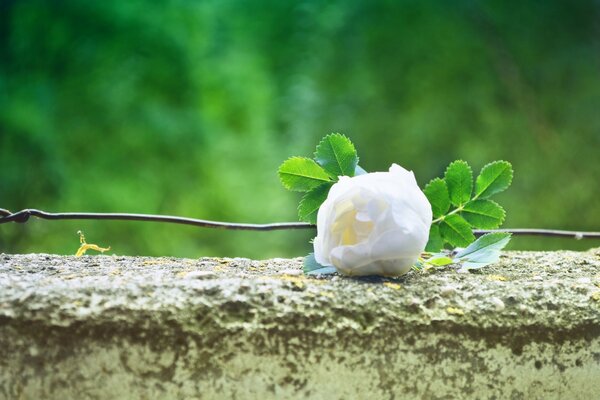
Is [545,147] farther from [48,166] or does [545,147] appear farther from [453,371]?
[453,371]

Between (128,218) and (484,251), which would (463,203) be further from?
(128,218)

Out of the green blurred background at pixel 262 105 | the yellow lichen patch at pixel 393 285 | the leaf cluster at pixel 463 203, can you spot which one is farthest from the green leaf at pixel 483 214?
the green blurred background at pixel 262 105

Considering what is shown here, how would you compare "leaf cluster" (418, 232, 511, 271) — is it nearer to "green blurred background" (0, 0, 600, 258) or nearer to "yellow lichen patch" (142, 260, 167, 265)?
"yellow lichen patch" (142, 260, 167, 265)

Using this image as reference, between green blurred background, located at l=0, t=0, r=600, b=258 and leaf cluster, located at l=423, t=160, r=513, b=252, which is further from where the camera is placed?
green blurred background, located at l=0, t=0, r=600, b=258

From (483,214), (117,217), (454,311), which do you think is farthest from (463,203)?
(117,217)

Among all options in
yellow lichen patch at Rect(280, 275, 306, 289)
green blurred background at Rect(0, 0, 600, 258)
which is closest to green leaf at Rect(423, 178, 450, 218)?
yellow lichen patch at Rect(280, 275, 306, 289)

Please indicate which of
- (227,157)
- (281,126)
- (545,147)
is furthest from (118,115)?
(545,147)

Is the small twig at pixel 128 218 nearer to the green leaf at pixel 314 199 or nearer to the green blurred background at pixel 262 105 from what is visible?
the green leaf at pixel 314 199
